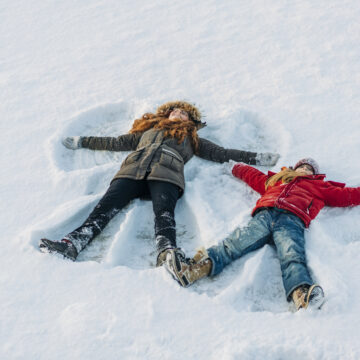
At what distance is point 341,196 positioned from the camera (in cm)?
310

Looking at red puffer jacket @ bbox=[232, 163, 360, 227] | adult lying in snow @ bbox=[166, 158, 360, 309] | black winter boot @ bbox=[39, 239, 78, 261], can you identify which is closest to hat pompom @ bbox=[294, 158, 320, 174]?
adult lying in snow @ bbox=[166, 158, 360, 309]

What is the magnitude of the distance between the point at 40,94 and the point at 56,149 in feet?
4.62

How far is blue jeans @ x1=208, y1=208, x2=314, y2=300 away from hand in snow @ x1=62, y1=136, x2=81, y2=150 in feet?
6.65

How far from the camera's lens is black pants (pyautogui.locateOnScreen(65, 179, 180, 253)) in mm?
2855

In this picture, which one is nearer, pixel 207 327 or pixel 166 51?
pixel 207 327

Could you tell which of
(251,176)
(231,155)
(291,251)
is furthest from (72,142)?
(291,251)

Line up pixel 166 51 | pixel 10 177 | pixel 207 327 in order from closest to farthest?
pixel 207 327 < pixel 10 177 < pixel 166 51

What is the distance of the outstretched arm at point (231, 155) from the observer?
3.69 meters

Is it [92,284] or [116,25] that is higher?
[116,25]

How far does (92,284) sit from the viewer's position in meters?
2.50

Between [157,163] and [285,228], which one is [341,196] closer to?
[285,228]

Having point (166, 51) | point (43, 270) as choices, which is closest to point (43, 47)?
point (166, 51)

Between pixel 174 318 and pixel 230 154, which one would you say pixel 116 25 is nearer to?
pixel 230 154

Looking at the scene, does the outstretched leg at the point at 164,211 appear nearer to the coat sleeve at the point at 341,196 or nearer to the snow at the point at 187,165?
the snow at the point at 187,165
